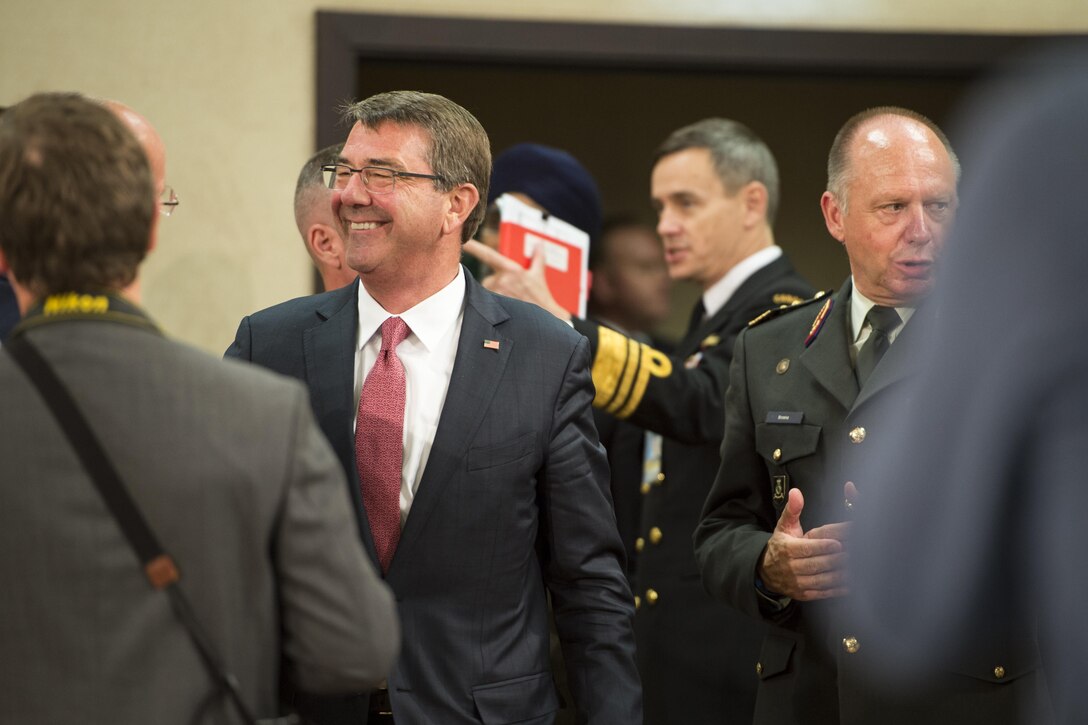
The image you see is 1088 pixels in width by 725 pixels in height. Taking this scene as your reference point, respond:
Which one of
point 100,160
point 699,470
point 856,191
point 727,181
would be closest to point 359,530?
point 100,160

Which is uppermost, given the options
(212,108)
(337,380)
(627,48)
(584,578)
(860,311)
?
(627,48)

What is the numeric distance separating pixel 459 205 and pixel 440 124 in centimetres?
14

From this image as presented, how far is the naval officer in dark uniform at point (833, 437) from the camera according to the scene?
2.15m

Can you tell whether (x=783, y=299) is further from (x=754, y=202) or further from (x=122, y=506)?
(x=122, y=506)

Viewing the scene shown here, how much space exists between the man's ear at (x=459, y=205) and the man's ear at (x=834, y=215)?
682 mm

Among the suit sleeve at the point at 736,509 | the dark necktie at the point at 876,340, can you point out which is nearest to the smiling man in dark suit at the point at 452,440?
the suit sleeve at the point at 736,509

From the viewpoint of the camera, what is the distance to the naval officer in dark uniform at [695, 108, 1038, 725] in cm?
215

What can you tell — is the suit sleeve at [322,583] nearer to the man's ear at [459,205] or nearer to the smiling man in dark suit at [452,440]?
the smiling man in dark suit at [452,440]

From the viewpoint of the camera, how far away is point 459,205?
233cm

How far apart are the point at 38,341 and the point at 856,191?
155cm

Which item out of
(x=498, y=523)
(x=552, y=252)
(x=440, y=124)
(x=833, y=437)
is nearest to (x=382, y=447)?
(x=498, y=523)

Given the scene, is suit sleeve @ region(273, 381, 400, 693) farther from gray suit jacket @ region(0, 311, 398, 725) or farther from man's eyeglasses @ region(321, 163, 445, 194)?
man's eyeglasses @ region(321, 163, 445, 194)

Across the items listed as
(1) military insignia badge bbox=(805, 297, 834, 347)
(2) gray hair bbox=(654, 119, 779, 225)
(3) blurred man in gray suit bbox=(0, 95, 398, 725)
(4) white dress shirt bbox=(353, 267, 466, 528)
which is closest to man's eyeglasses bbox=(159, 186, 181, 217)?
(4) white dress shirt bbox=(353, 267, 466, 528)

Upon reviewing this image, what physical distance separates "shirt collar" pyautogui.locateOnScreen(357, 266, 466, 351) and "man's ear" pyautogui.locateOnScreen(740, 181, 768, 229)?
1645 millimetres
